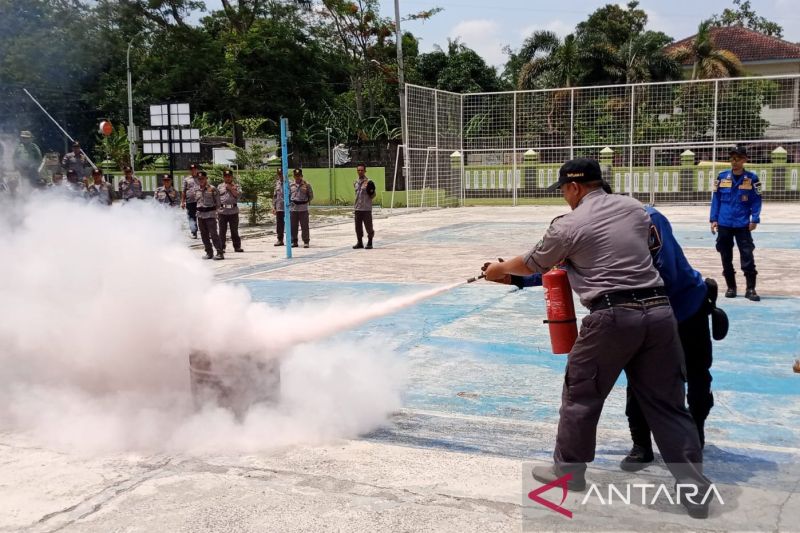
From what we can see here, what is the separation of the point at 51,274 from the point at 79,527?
2599 millimetres

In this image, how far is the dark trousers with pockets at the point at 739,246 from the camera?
938 cm

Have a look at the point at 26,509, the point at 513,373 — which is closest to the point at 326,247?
the point at 513,373

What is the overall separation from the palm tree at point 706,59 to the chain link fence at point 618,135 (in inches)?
556

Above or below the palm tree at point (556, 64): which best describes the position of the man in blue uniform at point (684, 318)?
below

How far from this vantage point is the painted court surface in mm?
3750

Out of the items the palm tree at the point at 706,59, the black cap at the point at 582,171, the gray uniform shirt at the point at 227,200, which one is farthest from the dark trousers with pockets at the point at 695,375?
the palm tree at the point at 706,59

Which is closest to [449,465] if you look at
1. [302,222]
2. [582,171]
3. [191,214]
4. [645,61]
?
[582,171]

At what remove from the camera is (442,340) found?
7.72 metres

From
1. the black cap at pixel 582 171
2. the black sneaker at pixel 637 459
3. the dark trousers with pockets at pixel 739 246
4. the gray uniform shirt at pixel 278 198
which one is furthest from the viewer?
the gray uniform shirt at pixel 278 198

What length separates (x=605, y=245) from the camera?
149 inches

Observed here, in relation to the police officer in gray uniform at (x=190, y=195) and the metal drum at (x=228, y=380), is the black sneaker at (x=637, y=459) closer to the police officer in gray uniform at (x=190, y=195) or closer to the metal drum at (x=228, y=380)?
the metal drum at (x=228, y=380)

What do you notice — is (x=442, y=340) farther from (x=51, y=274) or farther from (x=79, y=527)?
(x=79, y=527)

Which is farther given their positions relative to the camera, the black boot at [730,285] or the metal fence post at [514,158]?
the metal fence post at [514,158]

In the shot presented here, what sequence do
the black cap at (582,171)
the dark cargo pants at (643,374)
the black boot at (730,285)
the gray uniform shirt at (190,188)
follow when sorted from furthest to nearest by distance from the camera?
the gray uniform shirt at (190,188) → the black boot at (730,285) → the black cap at (582,171) → the dark cargo pants at (643,374)
